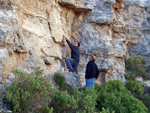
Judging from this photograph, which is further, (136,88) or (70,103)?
(136,88)

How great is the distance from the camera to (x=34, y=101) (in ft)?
12.6

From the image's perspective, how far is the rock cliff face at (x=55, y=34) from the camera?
15.7 ft

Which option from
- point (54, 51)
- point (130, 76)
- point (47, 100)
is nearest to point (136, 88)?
point (130, 76)

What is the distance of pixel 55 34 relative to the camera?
6836mm

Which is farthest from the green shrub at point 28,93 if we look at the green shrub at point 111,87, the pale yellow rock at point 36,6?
the pale yellow rock at point 36,6

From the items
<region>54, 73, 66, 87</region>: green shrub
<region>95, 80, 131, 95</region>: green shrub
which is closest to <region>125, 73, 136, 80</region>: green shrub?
<region>95, 80, 131, 95</region>: green shrub

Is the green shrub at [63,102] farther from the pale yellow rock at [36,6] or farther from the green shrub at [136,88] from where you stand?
the green shrub at [136,88]

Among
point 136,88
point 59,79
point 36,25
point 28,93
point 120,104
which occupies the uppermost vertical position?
point 36,25

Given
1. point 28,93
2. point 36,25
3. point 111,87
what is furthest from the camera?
point 111,87

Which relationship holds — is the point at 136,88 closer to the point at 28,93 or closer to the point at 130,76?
the point at 130,76

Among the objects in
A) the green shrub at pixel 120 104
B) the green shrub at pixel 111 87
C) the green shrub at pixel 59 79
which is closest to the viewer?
the green shrub at pixel 120 104

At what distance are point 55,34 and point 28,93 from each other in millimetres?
3681

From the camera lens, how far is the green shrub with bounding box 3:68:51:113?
3570 millimetres

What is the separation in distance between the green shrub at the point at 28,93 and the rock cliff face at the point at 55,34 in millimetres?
856
